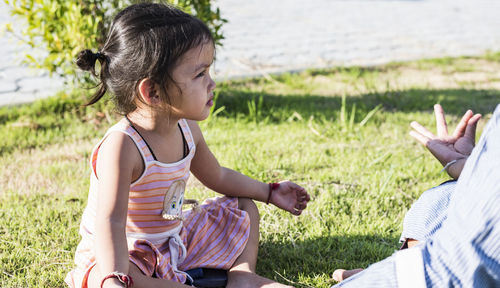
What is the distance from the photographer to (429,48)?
21.1 feet

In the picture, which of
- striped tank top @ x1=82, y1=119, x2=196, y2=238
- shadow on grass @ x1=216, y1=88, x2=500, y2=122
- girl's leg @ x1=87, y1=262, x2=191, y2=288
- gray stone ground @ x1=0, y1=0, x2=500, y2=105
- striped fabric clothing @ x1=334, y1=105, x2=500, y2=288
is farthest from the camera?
gray stone ground @ x1=0, y1=0, x2=500, y2=105

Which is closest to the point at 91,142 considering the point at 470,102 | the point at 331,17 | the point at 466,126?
the point at 466,126

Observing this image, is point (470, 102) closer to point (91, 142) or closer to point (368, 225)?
point (368, 225)

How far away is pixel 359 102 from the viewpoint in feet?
14.3

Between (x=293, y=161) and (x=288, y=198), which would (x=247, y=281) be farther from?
(x=293, y=161)

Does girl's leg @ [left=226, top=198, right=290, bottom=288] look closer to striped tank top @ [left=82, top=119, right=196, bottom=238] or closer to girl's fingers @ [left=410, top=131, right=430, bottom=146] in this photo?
striped tank top @ [left=82, top=119, right=196, bottom=238]

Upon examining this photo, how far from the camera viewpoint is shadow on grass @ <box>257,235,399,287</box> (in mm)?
2268

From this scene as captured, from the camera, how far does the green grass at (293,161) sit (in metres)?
2.36

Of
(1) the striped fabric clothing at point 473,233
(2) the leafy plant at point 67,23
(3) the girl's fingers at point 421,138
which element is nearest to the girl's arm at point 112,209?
(1) the striped fabric clothing at point 473,233

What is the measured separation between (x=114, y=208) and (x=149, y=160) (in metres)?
0.23

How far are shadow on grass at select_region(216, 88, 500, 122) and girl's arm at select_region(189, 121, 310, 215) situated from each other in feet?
5.01

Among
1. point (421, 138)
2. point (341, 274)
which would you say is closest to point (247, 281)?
point (341, 274)

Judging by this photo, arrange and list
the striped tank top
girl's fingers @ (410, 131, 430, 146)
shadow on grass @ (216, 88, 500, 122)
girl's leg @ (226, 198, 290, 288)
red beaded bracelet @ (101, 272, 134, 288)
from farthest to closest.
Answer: shadow on grass @ (216, 88, 500, 122) < girl's fingers @ (410, 131, 430, 146) < girl's leg @ (226, 198, 290, 288) < the striped tank top < red beaded bracelet @ (101, 272, 134, 288)

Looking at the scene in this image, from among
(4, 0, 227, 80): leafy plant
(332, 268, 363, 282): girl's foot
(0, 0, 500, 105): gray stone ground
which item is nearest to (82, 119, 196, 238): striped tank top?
(332, 268, 363, 282): girl's foot
